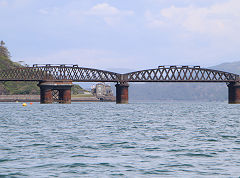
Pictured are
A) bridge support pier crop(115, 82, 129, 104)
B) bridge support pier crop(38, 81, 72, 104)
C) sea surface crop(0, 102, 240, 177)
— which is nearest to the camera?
sea surface crop(0, 102, 240, 177)

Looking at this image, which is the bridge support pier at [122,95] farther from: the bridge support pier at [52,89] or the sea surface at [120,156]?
the sea surface at [120,156]

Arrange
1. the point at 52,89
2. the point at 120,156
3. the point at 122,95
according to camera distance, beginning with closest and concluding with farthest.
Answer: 1. the point at 120,156
2. the point at 52,89
3. the point at 122,95

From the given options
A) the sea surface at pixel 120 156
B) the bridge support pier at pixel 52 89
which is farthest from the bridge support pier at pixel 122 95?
the sea surface at pixel 120 156

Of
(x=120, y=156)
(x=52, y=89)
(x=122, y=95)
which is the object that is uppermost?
(x=52, y=89)

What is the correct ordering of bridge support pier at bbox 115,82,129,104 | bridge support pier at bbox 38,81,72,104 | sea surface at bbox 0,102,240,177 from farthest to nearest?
1. bridge support pier at bbox 115,82,129,104
2. bridge support pier at bbox 38,81,72,104
3. sea surface at bbox 0,102,240,177

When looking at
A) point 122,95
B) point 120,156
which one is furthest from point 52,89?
point 120,156

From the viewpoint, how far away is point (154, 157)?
24547mm

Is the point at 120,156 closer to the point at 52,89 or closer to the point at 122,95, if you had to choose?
the point at 52,89


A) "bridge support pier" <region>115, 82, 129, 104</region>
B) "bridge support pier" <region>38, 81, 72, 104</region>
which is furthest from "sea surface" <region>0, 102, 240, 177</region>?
"bridge support pier" <region>115, 82, 129, 104</region>

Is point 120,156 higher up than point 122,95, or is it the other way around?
point 122,95

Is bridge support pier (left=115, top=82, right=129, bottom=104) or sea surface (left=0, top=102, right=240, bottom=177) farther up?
bridge support pier (left=115, top=82, right=129, bottom=104)

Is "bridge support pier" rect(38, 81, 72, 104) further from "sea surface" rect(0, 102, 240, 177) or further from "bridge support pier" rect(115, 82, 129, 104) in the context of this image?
"sea surface" rect(0, 102, 240, 177)

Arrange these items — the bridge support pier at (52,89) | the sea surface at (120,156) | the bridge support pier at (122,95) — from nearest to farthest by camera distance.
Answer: the sea surface at (120,156), the bridge support pier at (52,89), the bridge support pier at (122,95)

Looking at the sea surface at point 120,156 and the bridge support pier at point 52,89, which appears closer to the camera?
the sea surface at point 120,156
